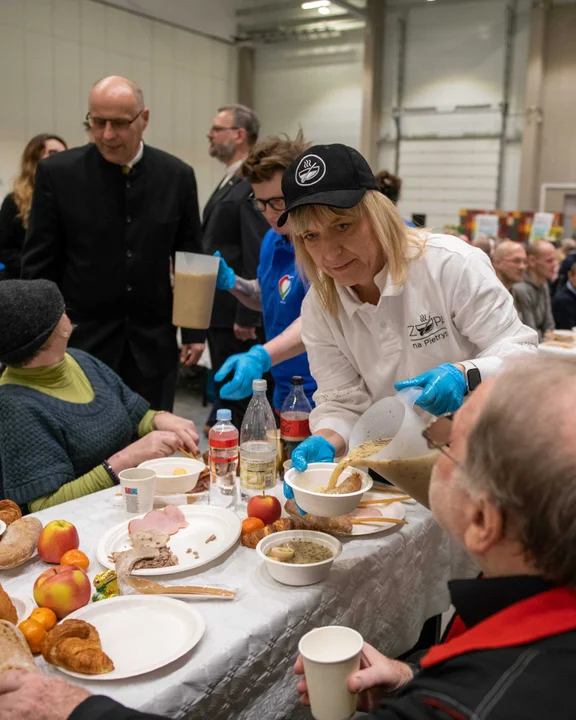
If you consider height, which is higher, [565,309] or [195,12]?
[195,12]

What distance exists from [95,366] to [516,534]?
163 cm

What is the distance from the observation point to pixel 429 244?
184 centimetres

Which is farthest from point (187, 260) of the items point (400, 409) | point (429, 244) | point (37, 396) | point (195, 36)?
point (195, 36)

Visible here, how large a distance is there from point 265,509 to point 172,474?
345 mm

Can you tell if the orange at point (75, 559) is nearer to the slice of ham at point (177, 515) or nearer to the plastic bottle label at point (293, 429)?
the slice of ham at point (177, 515)

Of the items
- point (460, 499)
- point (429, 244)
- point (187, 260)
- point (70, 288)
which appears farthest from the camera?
point (70, 288)

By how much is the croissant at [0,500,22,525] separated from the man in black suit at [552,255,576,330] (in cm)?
573

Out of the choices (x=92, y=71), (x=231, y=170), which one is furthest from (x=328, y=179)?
(x=92, y=71)

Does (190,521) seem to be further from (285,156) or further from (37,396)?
(285,156)

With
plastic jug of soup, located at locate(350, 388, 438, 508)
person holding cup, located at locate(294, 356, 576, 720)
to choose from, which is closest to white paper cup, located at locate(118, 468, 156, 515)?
plastic jug of soup, located at locate(350, 388, 438, 508)

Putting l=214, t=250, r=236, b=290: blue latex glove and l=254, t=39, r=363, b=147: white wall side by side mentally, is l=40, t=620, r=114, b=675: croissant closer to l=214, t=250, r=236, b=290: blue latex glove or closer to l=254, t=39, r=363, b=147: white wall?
l=214, t=250, r=236, b=290: blue latex glove

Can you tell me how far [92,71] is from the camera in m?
7.65

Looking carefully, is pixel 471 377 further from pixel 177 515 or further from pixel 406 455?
pixel 177 515

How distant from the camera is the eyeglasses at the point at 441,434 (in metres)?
0.99
